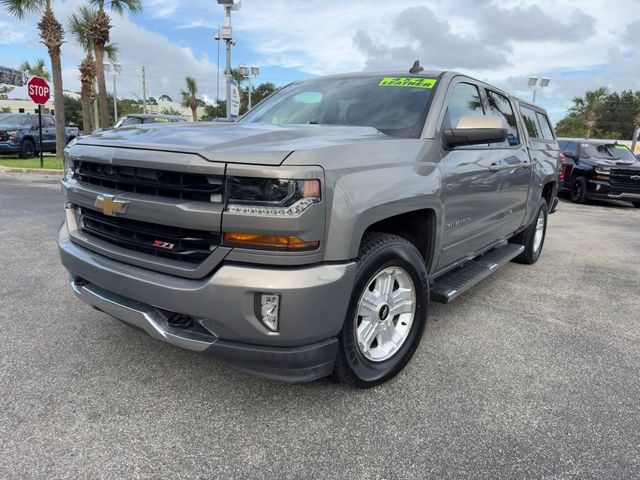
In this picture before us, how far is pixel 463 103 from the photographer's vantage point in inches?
146

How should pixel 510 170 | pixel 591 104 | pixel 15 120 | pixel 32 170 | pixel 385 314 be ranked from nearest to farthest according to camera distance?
1. pixel 385 314
2. pixel 510 170
3. pixel 32 170
4. pixel 15 120
5. pixel 591 104

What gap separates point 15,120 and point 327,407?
1962 centimetres

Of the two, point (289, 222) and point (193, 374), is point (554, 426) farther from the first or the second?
point (193, 374)

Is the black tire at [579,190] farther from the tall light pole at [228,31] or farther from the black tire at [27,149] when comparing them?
the black tire at [27,149]

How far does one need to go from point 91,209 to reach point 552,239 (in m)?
6.94

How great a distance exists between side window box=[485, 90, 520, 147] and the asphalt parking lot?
5.56 ft

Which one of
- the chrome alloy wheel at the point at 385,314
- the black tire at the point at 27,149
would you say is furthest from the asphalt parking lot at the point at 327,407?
the black tire at the point at 27,149

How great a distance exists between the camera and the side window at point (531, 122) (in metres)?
5.37

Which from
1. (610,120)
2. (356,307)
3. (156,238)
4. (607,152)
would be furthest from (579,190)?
(610,120)

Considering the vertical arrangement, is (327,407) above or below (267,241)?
below

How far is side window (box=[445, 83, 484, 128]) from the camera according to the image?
11.2ft

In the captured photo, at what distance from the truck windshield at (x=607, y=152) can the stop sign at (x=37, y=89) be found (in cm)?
1570

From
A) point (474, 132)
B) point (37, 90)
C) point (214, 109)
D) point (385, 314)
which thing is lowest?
point (385, 314)

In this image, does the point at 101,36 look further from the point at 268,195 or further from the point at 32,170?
the point at 268,195
